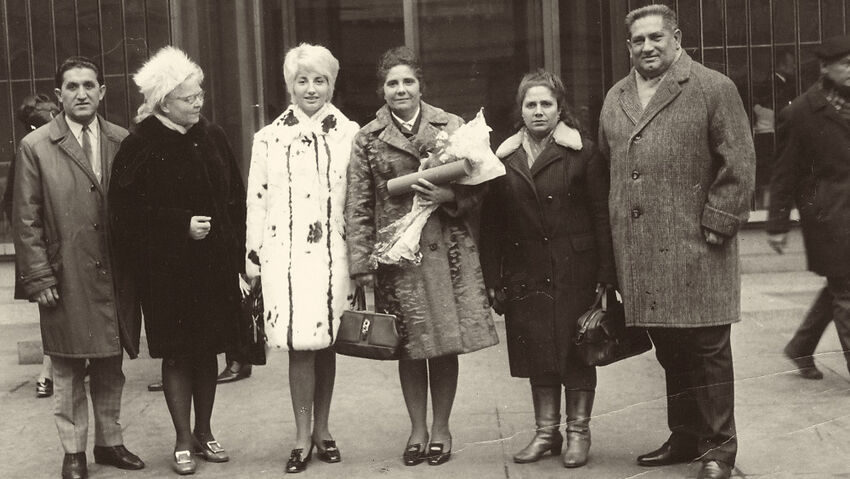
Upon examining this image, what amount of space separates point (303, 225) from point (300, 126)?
49 cm

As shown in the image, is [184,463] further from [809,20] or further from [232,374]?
[809,20]

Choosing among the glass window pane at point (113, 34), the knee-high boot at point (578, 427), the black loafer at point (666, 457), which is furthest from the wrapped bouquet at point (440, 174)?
the glass window pane at point (113, 34)

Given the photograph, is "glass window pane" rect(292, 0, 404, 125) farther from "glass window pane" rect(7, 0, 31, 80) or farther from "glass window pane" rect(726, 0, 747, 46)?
"glass window pane" rect(726, 0, 747, 46)

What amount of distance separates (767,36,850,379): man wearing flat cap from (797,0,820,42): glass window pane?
3.54 metres

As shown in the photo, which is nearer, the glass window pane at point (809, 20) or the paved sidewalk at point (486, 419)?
the paved sidewalk at point (486, 419)

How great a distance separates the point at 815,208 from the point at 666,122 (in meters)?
1.63

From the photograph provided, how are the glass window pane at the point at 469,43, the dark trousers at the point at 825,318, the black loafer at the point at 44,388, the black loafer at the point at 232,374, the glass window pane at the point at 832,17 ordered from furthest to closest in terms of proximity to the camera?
the glass window pane at the point at 469,43 → the glass window pane at the point at 832,17 → the black loafer at the point at 232,374 → the black loafer at the point at 44,388 → the dark trousers at the point at 825,318

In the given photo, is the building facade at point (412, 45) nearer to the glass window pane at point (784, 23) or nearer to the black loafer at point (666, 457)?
the glass window pane at point (784, 23)

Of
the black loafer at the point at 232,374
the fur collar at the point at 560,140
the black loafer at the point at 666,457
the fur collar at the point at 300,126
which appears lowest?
the black loafer at the point at 666,457

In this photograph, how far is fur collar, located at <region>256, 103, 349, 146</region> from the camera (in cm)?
550

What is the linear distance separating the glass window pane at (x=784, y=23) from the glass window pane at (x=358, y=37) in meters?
2.97

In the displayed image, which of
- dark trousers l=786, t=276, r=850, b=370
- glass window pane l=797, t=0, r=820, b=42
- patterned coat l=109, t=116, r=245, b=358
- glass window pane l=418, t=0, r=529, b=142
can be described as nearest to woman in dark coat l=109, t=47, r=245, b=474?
patterned coat l=109, t=116, r=245, b=358

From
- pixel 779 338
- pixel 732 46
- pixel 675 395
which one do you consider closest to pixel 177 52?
pixel 675 395

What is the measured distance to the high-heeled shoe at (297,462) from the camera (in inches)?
212
